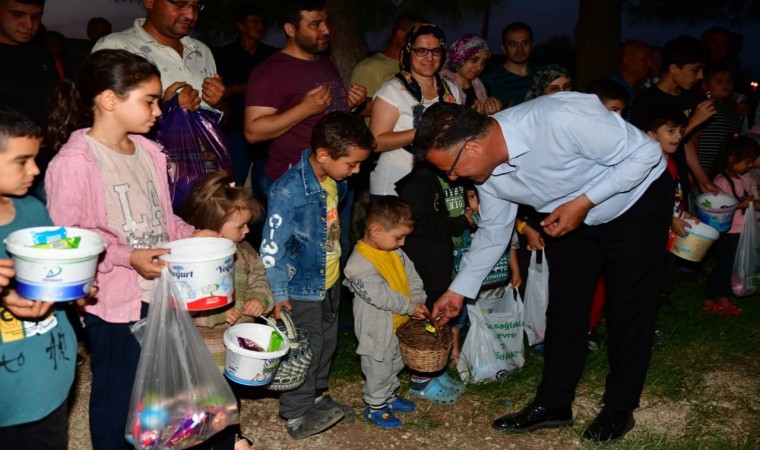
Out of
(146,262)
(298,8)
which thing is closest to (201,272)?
(146,262)

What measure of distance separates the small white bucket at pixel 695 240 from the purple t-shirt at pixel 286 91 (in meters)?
2.77

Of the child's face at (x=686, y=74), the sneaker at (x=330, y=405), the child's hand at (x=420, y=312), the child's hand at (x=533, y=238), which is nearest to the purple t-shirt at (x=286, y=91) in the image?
the child's hand at (x=420, y=312)

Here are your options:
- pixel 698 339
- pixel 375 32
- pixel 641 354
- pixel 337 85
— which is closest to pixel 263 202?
pixel 337 85

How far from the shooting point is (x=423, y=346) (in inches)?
148

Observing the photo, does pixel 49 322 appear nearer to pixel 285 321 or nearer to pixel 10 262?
pixel 10 262

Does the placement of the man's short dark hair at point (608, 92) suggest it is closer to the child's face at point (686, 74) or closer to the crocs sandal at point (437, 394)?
the child's face at point (686, 74)

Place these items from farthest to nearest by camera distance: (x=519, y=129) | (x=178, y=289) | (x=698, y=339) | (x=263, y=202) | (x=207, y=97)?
1. (x=698, y=339)
2. (x=263, y=202)
3. (x=207, y=97)
4. (x=519, y=129)
5. (x=178, y=289)

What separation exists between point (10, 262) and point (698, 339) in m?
4.84

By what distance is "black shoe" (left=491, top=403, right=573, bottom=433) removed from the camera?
396 centimetres

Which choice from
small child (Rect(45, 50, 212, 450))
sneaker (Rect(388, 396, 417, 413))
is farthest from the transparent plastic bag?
sneaker (Rect(388, 396, 417, 413))

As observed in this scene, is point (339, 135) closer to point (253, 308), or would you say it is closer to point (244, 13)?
point (253, 308)

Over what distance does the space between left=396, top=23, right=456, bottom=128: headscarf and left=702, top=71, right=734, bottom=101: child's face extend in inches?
123

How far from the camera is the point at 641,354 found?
379cm

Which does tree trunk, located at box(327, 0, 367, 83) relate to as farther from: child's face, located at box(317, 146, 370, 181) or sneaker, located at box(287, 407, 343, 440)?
sneaker, located at box(287, 407, 343, 440)
